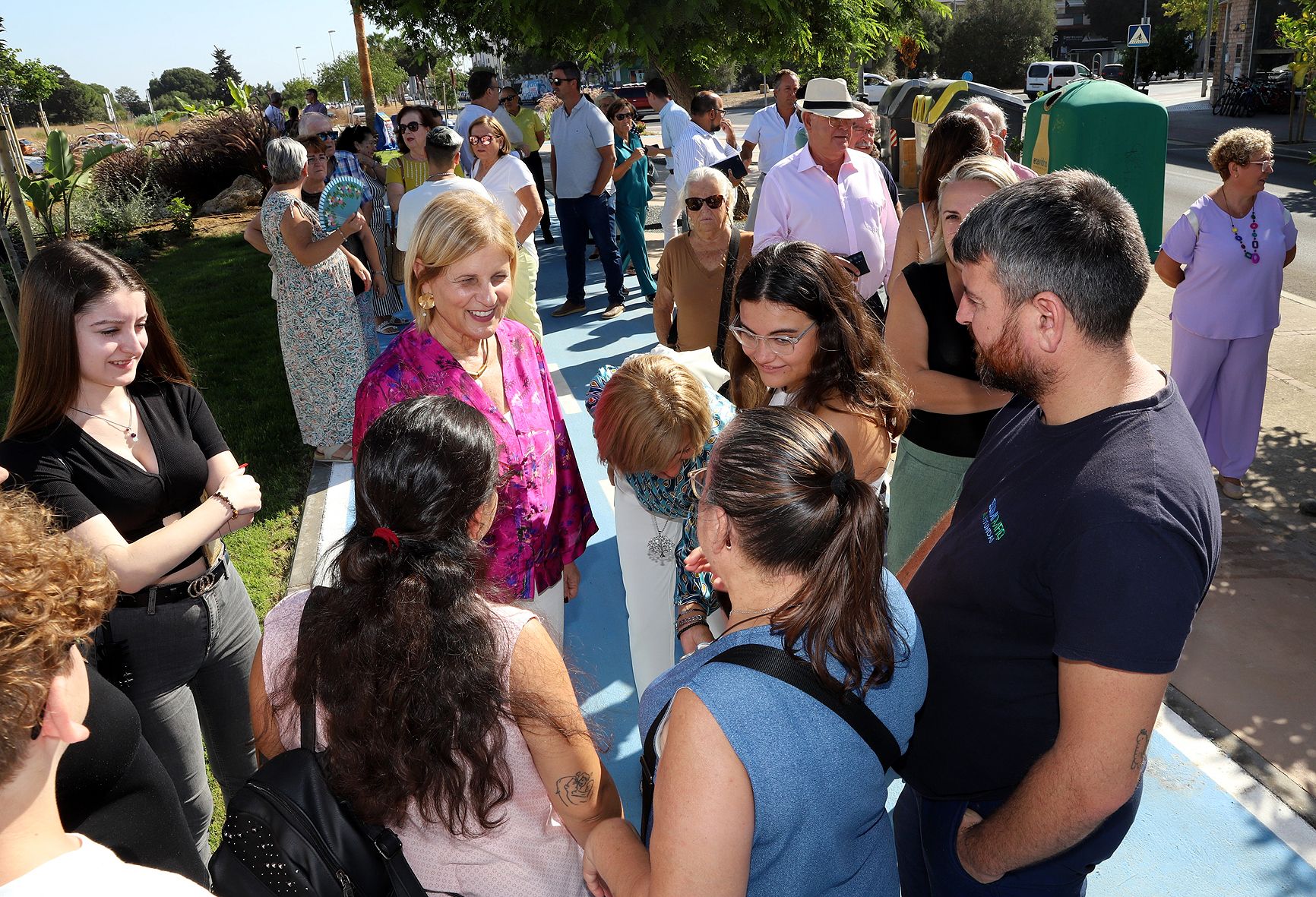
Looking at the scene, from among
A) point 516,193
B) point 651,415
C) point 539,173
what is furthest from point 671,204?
point 651,415

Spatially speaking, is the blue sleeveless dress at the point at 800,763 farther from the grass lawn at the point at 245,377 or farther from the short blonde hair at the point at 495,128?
the short blonde hair at the point at 495,128

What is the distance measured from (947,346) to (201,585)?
2472 mm

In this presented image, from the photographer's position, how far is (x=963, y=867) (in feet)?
6.11

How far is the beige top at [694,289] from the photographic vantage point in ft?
15.5

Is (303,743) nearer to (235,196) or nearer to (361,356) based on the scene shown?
(361,356)

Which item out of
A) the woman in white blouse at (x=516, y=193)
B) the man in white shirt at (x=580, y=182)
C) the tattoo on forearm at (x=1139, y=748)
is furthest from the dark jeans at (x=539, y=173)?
the tattoo on forearm at (x=1139, y=748)

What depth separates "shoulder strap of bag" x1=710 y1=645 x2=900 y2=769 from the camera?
4.49 ft

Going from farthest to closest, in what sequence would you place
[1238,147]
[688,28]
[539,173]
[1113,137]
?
[539,173], [688,28], [1113,137], [1238,147]

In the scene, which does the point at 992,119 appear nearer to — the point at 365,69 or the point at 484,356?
the point at 484,356

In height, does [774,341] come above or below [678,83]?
below

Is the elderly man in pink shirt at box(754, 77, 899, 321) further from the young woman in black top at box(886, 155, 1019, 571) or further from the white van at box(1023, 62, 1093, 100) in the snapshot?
the white van at box(1023, 62, 1093, 100)

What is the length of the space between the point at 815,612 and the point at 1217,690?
9.89 feet

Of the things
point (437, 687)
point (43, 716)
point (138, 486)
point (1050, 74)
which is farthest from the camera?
point (1050, 74)

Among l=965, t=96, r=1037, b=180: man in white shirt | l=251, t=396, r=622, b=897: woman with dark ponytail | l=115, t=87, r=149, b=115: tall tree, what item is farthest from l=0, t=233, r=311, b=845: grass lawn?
l=115, t=87, r=149, b=115: tall tree
